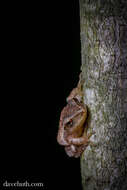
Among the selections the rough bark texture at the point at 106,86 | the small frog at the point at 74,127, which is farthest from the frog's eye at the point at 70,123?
the rough bark texture at the point at 106,86

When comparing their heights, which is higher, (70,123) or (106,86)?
(106,86)

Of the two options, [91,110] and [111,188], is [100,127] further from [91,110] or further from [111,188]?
[111,188]

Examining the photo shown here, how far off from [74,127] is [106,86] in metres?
0.35

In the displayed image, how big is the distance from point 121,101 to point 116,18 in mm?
487

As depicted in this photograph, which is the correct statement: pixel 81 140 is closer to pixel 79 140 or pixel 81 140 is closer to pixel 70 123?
pixel 79 140

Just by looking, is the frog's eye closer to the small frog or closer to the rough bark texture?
the small frog

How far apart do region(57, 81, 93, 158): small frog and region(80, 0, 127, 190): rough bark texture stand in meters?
0.05

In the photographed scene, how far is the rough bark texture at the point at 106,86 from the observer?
160 cm

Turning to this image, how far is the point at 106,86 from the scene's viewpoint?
1.68 metres

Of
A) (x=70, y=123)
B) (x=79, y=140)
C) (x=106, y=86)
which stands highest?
(x=106, y=86)

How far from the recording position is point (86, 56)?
1.73 m

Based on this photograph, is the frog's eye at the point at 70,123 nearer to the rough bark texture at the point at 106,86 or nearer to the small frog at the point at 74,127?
the small frog at the point at 74,127

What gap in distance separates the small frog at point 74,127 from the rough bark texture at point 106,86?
0.05 metres

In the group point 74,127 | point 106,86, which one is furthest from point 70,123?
point 106,86
